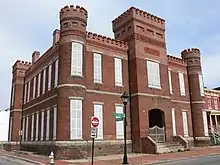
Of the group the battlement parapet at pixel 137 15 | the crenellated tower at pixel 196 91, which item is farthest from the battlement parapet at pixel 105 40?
the crenellated tower at pixel 196 91

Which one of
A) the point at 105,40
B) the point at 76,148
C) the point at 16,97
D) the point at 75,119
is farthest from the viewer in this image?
the point at 16,97

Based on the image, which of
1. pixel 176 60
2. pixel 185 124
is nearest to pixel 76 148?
pixel 185 124

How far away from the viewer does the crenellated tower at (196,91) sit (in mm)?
33391

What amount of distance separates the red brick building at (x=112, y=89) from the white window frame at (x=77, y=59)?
9 cm

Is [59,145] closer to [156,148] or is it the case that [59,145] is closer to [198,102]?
[156,148]

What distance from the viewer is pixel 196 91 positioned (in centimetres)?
3447

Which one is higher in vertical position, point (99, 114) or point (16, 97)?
point (16, 97)

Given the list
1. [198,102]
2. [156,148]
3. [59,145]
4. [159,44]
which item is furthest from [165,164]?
[198,102]

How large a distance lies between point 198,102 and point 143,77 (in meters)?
10.9

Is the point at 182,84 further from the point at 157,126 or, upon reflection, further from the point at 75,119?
the point at 75,119

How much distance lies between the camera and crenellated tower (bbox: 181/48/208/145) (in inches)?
1315

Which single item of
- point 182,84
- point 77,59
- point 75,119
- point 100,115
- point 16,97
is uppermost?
point 77,59

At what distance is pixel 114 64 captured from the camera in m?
27.4

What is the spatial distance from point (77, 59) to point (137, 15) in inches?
361
